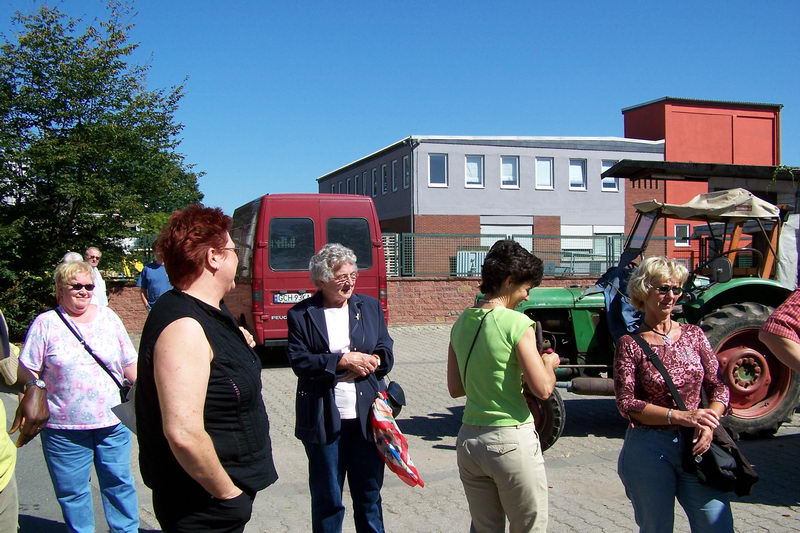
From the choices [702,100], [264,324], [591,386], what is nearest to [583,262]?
[264,324]

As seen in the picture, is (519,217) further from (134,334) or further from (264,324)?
(264,324)

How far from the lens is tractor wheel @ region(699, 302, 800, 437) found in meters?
6.71

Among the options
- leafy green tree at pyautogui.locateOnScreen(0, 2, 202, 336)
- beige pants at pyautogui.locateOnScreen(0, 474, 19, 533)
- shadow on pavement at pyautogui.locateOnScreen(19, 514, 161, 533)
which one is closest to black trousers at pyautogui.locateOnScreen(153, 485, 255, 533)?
beige pants at pyautogui.locateOnScreen(0, 474, 19, 533)

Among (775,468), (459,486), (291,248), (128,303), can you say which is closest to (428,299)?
(291,248)

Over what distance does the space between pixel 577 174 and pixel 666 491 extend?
132ft

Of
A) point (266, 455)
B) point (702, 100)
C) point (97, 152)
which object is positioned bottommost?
point (266, 455)

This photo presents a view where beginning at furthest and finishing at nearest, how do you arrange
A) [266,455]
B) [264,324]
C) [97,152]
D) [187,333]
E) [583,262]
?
1. [583,262]
2. [97,152]
3. [264,324]
4. [266,455]
5. [187,333]

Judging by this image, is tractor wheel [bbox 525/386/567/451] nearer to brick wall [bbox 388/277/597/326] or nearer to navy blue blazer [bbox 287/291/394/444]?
navy blue blazer [bbox 287/291/394/444]

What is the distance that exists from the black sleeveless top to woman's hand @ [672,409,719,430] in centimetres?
180

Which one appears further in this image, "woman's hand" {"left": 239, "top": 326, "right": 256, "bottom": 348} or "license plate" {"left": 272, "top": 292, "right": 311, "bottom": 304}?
"license plate" {"left": 272, "top": 292, "right": 311, "bottom": 304}

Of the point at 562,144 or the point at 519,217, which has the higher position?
the point at 562,144

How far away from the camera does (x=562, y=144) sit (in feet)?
135

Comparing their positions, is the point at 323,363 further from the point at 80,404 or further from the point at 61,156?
the point at 61,156

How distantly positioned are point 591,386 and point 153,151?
12701 mm
